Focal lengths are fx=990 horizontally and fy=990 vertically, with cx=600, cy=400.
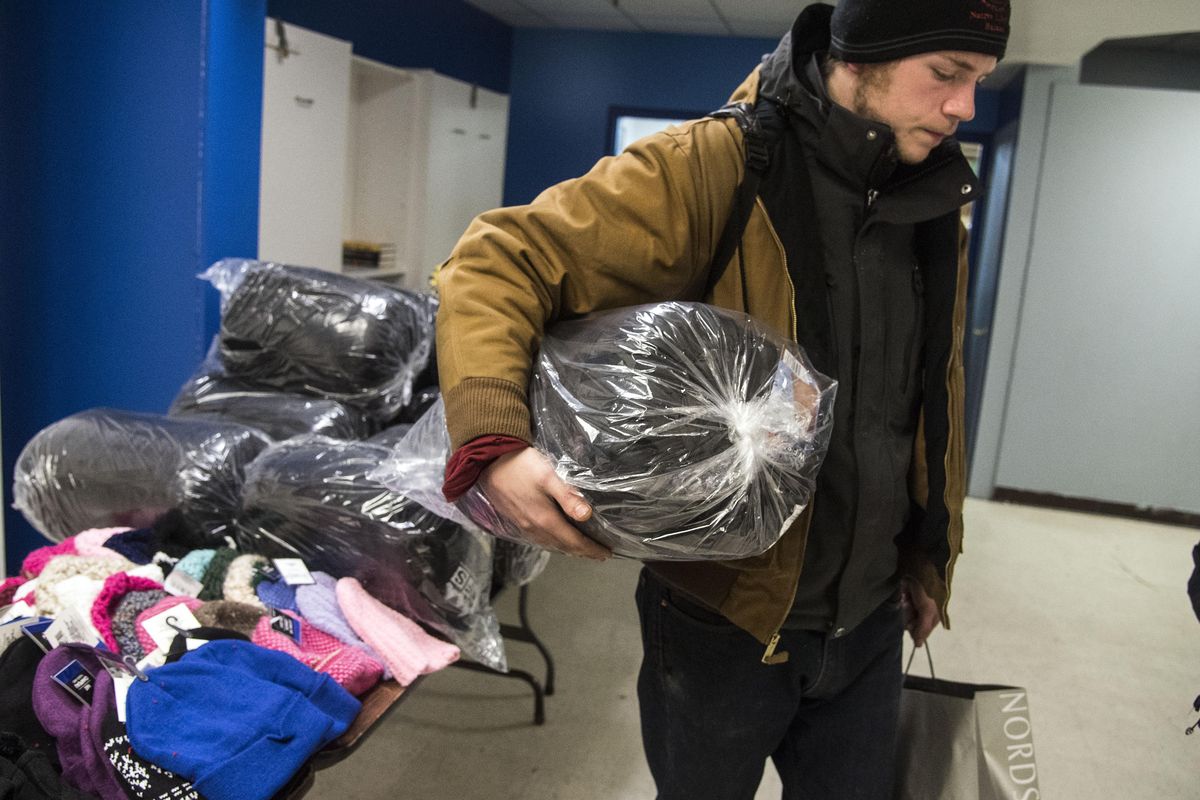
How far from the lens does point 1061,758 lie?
290cm

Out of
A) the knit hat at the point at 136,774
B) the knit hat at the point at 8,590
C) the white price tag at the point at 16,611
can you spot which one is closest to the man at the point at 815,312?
the knit hat at the point at 136,774

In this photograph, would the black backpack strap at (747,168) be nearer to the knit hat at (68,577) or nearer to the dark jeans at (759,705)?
the dark jeans at (759,705)

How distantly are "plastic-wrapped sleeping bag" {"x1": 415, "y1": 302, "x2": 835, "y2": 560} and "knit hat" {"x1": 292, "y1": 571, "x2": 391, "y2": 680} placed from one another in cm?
72

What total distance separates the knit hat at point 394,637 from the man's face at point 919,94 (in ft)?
3.68

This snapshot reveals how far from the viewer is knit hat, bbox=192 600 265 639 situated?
1.59 meters

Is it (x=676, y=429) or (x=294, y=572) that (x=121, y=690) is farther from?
(x=676, y=429)

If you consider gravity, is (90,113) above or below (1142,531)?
above

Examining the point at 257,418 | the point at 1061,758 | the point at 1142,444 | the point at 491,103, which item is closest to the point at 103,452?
the point at 257,418

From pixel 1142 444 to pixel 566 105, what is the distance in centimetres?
399

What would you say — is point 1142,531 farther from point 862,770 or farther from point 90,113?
point 90,113

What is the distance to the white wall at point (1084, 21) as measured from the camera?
11.9ft

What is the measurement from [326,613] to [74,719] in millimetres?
479

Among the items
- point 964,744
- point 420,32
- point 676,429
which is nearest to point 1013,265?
point 420,32

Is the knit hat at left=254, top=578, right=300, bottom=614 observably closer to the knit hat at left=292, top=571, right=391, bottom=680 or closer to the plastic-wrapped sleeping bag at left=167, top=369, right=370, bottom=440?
the knit hat at left=292, top=571, right=391, bottom=680
